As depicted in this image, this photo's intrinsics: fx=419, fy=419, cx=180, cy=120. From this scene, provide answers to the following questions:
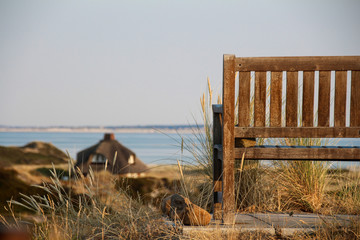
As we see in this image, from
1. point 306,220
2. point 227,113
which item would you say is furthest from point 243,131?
point 306,220

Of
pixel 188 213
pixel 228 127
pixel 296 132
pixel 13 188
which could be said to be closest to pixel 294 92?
pixel 296 132

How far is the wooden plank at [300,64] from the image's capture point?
142 inches

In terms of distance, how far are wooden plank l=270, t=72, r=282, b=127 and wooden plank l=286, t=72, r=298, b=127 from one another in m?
0.07

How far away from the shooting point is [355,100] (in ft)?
12.0

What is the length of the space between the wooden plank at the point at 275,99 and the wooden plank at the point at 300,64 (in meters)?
0.09

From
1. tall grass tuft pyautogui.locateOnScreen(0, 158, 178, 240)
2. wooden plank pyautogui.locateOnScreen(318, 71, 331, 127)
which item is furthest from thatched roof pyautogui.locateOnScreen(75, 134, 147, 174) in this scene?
wooden plank pyautogui.locateOnScreen(318, 71, 331, 127)

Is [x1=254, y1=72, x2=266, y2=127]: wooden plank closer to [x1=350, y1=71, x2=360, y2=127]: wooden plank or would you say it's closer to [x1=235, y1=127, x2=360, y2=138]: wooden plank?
[x1=235, y1=127, x2=360, y2=138]: wooden plank

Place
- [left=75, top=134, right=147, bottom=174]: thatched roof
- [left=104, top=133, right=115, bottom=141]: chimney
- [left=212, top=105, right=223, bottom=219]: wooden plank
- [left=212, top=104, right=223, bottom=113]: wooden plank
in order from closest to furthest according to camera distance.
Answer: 1. [left=212, top=104, right=223, bottom=113]: wooden plank
2. [left=212, top=105, right=223, bottom=219]: wooden plank
3. [left=75, top=134, right=147, bottom=174]: thatched roof
4. [left=104, top=133, right=115, bottom=141]: chimney

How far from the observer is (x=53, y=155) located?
16.8 m

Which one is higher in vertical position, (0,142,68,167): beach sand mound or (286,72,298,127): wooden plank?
(286,72,298,127): wooden plank

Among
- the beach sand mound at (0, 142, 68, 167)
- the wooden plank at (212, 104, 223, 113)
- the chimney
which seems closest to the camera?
the wooden plank at (212, 104, 223, 113)

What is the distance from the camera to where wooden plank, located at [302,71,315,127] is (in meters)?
3.63

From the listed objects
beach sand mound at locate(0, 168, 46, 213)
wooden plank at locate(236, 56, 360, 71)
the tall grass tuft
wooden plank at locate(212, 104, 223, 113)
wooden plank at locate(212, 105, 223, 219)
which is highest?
wooden plank at locate(236, 56, 360, 71)

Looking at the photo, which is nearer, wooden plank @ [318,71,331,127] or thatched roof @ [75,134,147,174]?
wooden plank @ [318,71,331,127]
